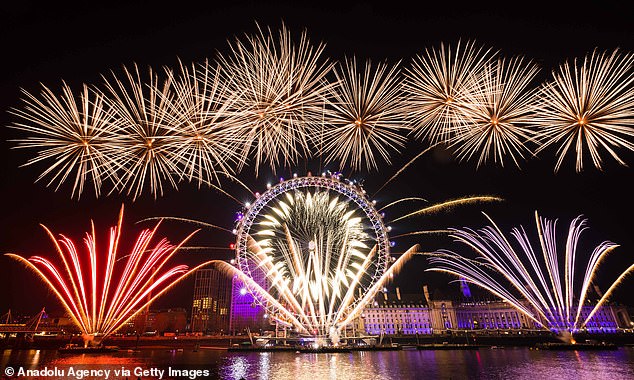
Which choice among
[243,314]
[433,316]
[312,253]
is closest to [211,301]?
[243,314]

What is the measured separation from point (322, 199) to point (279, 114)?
73.3 feet

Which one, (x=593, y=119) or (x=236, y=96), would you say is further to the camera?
(x=236, y=96)

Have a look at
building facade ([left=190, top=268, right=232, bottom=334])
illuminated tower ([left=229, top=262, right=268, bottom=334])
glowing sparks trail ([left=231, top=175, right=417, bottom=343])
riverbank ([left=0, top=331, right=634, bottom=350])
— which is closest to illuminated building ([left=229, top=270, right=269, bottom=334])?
illuminated tower ([left=229, top=262, right=268, bottom=334])

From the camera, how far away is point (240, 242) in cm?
3822

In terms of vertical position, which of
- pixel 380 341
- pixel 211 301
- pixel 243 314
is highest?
pixel 211 301

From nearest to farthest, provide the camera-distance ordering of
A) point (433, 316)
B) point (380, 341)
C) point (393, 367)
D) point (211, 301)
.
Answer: point (393, 367) → point (380, 341) → point (433, 316) → point (211, 301)

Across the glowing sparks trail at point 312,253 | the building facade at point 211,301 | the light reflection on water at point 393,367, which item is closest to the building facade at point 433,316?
the building facade at point 211,301

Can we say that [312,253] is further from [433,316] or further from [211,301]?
[211,301]

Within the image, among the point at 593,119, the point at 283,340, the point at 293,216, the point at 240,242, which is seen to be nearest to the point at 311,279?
the point at 293,216

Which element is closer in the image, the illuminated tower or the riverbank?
the riverbank

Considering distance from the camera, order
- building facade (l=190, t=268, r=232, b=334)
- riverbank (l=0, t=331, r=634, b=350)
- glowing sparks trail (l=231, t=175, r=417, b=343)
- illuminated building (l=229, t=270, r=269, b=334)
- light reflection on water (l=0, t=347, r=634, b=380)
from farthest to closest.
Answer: building facade (l=190, t=268, r=232, b=334), illuminated building (l=229, t=270, r=269, b=334), riverbank (l=0, t=331, r=634, b=350), glowing sparks trail (l=231, t=175, r=417, b=343), light reflection on water (l=0, t=347, r=634, b=380)

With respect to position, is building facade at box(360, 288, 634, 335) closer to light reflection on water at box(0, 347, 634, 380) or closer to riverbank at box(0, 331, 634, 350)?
riverbank at box(0, 331, 634, 350)

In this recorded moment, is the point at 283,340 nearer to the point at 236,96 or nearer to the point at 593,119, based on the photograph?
the point at 236,96

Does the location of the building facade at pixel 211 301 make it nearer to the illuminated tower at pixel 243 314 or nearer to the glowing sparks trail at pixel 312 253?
the illuminated tower at pixel 243 314
